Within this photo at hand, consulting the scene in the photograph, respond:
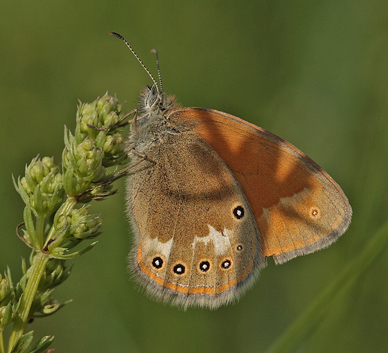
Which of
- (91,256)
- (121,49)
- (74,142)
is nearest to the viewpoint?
(74,142)

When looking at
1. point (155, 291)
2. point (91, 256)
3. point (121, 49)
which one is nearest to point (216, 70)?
point (121, 49)

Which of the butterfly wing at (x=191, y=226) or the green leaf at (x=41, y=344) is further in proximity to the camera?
the butterfly wing at (x=191, y=226)

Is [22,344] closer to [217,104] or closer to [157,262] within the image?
[157,262]

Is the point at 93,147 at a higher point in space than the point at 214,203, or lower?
higher

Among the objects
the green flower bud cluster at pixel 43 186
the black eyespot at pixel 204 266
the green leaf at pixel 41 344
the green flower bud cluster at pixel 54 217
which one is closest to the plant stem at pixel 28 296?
the green flower bud cluster at pixel 54 217

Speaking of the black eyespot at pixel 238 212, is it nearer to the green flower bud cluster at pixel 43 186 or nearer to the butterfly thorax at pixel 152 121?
the butterfly thorax at pixel 152 121

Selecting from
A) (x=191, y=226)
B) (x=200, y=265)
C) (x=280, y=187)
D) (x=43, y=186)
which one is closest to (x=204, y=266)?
(x=200, y=265)

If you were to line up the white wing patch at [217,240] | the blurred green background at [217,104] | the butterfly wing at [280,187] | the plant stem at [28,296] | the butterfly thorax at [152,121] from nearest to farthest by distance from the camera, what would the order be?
1. the plant stem at [28,296]
2. the butterfly wing at [280,187]
3. the white wing patch at [217,240]
4. the butterfly thorax at [152,121]
5. the blurred green background at [217,104]

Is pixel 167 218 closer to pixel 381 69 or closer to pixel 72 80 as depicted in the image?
pixel 72 80
